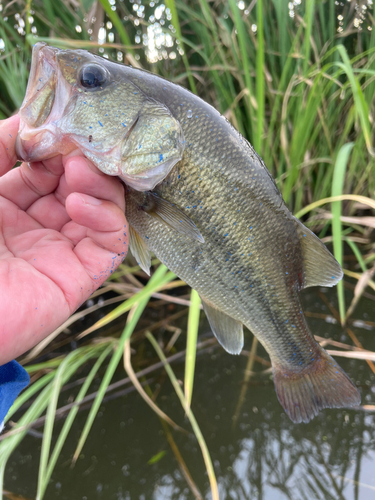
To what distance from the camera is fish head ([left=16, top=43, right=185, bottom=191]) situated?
26.9 inches

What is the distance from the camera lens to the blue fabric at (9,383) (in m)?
0.83

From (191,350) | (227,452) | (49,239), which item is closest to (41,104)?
(49,239)

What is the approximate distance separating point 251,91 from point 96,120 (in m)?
0.95

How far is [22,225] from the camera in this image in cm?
91

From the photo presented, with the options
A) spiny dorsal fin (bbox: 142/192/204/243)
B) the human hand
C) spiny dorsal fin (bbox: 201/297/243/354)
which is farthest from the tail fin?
the human hand

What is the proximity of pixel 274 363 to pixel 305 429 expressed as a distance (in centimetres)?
50

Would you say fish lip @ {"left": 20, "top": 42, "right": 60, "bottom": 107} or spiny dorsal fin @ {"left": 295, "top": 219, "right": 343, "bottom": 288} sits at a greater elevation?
fish lip @ {"left": 20, "top": 42, "right": 60, "bottom": 107}

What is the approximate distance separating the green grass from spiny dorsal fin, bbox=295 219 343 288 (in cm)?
45

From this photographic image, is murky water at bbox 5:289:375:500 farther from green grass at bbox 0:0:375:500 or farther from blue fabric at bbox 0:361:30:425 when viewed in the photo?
blue fabric at bbox 0:361:30:425

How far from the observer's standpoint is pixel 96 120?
710 millimetres

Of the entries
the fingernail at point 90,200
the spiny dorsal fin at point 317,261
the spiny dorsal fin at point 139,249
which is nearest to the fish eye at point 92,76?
the fingernail at point 90,200

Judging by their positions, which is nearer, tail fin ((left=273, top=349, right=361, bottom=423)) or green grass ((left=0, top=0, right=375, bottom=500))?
tail fin ((left=273, top=349, right=361, bottom=423))

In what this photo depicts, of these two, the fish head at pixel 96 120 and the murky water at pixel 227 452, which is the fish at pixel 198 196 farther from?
the murky water at pixel 227 452

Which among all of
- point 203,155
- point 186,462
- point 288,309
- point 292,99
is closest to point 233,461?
point 186,462
